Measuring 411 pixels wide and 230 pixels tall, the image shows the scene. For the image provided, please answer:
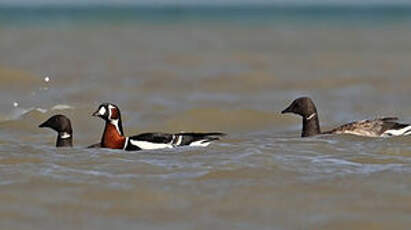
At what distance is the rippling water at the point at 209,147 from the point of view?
1005cm

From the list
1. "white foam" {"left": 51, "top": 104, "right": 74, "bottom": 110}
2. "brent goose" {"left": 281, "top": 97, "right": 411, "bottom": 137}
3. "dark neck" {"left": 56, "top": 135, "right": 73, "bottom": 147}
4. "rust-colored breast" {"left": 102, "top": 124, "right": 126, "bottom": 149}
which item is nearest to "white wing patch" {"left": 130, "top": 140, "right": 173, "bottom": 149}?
"rust-colored breast" {"left": 102, "top": 124, "right": 126, "bottom": 149}

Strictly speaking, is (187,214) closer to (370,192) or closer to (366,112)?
(370,192)

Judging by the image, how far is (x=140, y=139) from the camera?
521 inches

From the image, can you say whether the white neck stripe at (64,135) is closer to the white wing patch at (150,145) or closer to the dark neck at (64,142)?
the dark neck at (64,142)

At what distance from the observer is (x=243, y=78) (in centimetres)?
2411

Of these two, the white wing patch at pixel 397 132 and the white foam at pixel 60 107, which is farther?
the white foam at pixel 60 107

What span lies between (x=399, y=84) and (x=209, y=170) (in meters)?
12.0

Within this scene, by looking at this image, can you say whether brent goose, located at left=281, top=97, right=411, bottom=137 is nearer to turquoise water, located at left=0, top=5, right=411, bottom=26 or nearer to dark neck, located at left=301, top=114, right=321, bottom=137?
dark neck, located at left=301, top=114, right=321, bottom=137

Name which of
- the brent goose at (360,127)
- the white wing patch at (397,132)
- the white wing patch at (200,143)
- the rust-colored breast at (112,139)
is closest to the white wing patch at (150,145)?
the white wing patch at (200,143)

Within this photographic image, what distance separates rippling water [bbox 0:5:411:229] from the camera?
33.0 feet

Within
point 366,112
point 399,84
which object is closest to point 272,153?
point 366,112

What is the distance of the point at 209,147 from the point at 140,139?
0.70m

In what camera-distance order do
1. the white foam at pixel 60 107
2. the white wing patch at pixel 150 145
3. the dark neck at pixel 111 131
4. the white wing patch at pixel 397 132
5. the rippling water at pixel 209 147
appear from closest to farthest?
the rippling water at pixel 209 147 < the white wing patch at pixel 150 145 < the dark neck at pixel 111 131 < the white wing patch at pixel 397 132 < the white foam at pixel 60 107

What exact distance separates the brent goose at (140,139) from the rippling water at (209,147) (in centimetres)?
39
